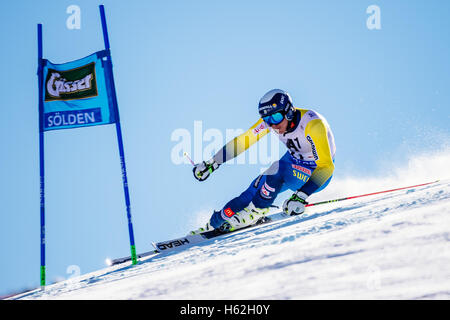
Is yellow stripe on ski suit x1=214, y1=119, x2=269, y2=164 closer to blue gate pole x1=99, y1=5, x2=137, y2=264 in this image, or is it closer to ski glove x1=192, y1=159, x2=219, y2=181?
ski glove x1=192, y1=159, x2=219, y2=181

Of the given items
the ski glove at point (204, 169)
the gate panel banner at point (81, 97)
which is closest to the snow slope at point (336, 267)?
the gate panel banner at point (81, 97)

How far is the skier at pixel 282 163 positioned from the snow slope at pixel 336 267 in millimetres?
1731

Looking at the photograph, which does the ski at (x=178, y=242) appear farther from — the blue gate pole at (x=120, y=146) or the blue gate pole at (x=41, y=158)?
the blue gate pole at (x=41, y=158)

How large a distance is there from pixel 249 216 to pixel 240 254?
9.30 ft

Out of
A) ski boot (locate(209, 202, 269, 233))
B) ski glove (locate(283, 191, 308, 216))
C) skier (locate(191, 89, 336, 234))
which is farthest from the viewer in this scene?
ski boot (locate(209, 202, 269, 233))

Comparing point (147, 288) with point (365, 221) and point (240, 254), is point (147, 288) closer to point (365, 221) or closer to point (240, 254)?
point (240, 254)

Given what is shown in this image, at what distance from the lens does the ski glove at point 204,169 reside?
6.71 meters

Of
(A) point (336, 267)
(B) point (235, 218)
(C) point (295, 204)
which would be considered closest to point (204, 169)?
(B) point (235, 218)

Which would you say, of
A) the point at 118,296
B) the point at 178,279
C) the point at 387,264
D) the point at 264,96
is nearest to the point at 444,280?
the point at 387,264

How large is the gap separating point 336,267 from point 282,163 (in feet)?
12.7

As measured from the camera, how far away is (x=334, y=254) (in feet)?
9.44

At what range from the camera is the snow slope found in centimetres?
231

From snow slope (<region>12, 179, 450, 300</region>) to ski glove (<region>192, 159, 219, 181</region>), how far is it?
283cm

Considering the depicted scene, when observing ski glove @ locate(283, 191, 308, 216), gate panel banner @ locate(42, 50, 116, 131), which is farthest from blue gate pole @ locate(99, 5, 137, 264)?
ski glove @ locate(283, 191, 308, 216)
